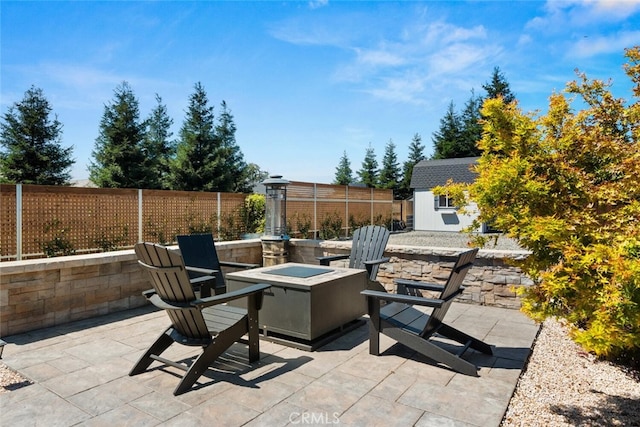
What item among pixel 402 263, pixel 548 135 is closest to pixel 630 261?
pixel 548 135

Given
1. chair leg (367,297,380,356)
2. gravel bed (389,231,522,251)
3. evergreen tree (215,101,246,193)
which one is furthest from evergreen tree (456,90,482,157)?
chair leg (367,297,380,356)

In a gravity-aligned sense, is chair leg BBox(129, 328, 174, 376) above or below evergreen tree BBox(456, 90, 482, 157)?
below

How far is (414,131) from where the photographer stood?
1216 inches

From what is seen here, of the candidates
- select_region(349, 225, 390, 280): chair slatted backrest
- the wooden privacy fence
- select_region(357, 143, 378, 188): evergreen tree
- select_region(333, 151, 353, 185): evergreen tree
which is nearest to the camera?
select_region(349, 225, 390, 280): chair slatted backrest

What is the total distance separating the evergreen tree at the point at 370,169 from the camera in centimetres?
3055

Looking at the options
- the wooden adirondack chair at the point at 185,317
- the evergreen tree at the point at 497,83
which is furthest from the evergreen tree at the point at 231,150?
the evergreen tree at the point at 497,83

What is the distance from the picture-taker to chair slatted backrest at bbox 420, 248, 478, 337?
9.93ft

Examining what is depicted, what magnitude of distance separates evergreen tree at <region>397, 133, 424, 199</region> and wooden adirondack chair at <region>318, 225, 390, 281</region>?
24.8 m

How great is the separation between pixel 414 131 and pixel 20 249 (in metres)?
29.0

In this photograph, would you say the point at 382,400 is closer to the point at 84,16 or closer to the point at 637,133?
the point at 637,133

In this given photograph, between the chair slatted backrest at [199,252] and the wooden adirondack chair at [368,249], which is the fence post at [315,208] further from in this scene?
the chair slatted backrest at [199,252]

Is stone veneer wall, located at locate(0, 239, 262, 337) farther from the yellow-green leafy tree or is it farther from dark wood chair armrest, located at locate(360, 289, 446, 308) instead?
the yellow-green leafy tree
